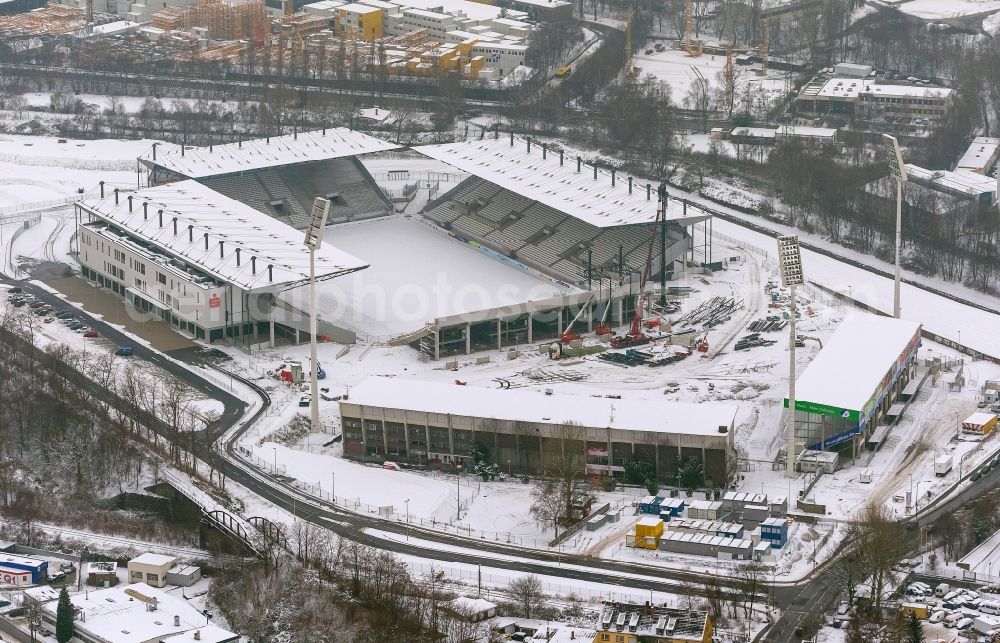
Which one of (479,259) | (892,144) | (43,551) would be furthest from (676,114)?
(43,551)

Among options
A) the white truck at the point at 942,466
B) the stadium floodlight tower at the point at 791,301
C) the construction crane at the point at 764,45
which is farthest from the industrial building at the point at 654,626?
the construction crane at the point at 764,45

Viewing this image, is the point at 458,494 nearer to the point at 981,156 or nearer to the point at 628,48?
the point at 981,156

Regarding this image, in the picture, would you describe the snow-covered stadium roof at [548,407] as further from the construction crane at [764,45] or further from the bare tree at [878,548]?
the construction crane at [764,45]

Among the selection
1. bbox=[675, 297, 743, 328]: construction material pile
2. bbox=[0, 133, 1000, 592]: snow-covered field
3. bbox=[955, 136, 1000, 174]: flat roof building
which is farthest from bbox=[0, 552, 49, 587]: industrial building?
bbox=[955, 136, 1000, 174]: flat roof building

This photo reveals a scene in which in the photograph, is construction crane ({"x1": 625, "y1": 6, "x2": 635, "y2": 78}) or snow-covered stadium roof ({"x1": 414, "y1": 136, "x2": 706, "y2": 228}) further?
construction crane ({"x1": 625, "y1": 6, "x2": 635, "y2": 78})

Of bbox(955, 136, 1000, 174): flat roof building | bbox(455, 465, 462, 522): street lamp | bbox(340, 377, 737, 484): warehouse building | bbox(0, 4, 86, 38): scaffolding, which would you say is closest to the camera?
bbox(455, 465, 462, 522): street lamp

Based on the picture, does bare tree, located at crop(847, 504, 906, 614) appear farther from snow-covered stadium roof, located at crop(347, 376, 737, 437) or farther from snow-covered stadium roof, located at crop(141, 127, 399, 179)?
snow-covered stadium roof, located at crop(141, 127, 399, 179)

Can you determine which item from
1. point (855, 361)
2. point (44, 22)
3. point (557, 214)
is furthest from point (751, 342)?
point (44, 22)

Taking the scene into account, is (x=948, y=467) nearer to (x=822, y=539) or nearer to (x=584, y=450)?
(x=822, y=539)

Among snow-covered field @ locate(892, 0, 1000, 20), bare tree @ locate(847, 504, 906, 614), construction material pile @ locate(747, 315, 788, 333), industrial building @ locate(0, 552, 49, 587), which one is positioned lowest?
industrial building @ locate(0, 552, 49, 587)
